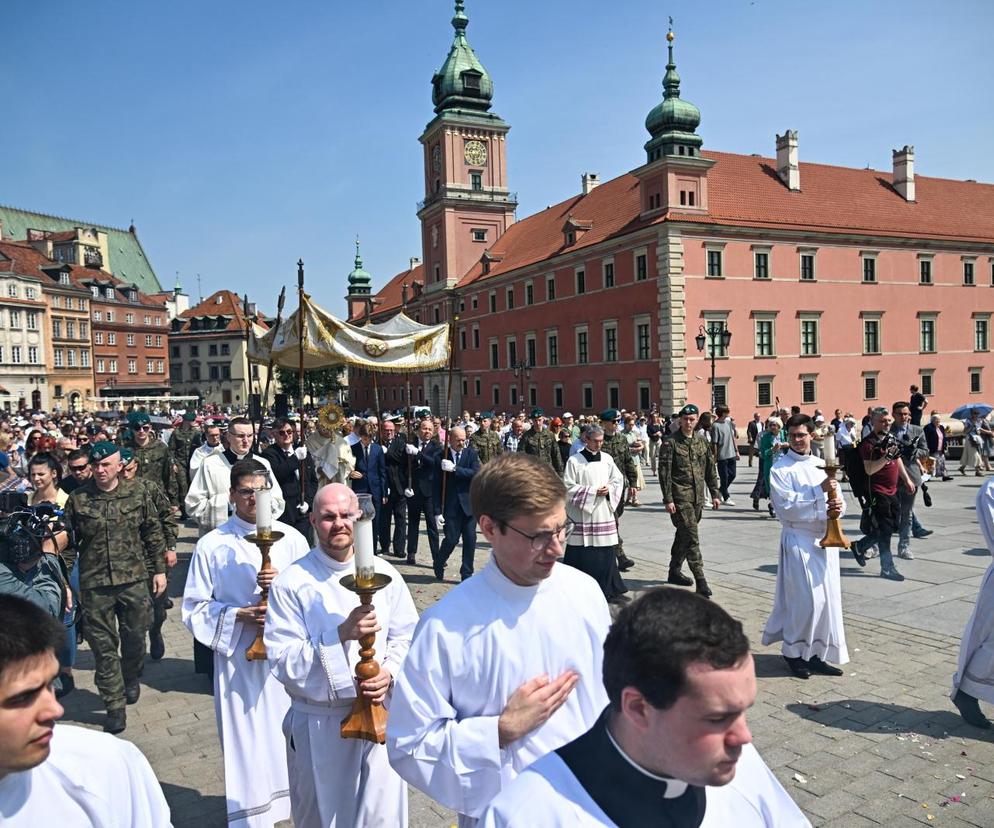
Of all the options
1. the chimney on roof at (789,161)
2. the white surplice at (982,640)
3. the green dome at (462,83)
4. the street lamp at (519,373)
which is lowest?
the white surplice at (982,640)

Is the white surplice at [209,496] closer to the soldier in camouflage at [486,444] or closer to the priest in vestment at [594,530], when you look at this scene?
the priest in vestment at [594,530]

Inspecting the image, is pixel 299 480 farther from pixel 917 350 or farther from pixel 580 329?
pixel 917 350

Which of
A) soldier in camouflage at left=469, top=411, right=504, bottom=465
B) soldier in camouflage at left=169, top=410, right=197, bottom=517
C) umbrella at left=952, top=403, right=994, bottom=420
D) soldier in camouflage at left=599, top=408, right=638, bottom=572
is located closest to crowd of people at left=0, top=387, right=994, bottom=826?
soldier in camouflage at left=599, top=408, right=638, bottom=572

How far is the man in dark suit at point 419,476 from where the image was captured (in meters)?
10.9

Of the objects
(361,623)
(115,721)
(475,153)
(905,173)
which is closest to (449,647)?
(361,623)

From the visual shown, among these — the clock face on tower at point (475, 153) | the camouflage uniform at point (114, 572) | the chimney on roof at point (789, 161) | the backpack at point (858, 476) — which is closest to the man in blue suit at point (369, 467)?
the camouflage uniform at point (114, 572)

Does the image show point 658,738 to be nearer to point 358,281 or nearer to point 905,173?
point 905,173

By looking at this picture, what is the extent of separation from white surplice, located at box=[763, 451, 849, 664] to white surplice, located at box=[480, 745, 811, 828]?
458cm

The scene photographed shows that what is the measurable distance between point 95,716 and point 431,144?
197 ft

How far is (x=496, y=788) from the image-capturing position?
85.1 inches

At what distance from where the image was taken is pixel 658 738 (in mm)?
1413

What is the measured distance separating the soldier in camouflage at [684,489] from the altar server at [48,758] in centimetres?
723

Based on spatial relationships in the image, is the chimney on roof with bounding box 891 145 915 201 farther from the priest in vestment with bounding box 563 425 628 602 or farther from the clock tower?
the priest in vestment with bounding box 563 425 628 602

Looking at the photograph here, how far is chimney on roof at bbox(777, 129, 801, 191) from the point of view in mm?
39094
